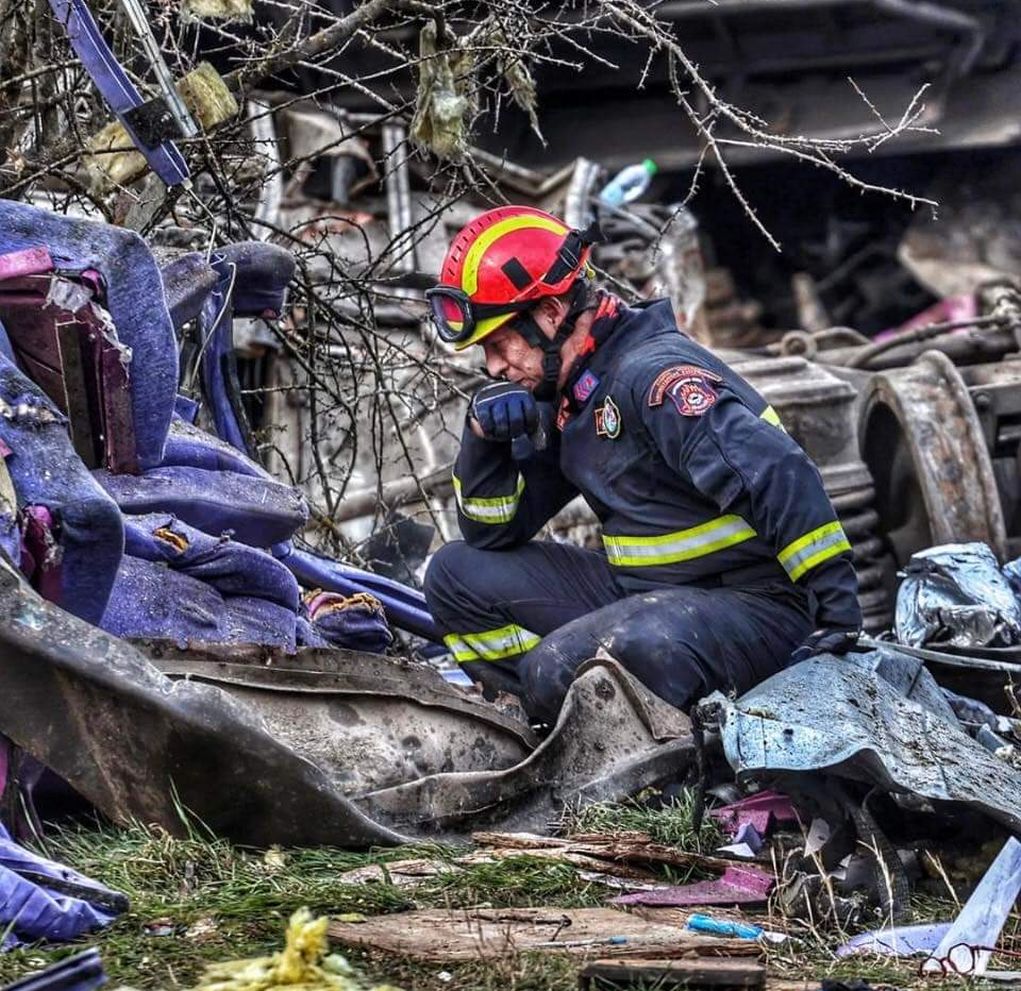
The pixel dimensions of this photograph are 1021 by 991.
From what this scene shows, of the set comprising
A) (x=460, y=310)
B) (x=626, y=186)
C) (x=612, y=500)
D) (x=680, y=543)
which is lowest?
(x=680, y=543)

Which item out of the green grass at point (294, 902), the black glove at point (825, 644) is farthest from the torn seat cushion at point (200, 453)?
the black glove at point (825, 644)

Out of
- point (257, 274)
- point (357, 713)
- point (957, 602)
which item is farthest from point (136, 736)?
point (957, 602)

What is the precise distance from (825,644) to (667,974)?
1561mm

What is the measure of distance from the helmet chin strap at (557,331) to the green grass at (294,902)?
1.49 m

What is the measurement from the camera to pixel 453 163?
5871 mm

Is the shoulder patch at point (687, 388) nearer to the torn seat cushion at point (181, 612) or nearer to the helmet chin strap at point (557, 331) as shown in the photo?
Result: the helmet chin strap at point (557, 331)

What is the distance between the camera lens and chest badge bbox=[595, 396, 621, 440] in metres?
4.88

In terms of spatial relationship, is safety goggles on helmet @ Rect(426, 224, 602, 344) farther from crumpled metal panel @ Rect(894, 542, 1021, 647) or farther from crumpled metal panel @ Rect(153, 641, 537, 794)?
crumpled metal panel @ Rect(894, 542, 1021, 647)

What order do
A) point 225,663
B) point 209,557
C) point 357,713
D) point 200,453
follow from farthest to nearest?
point 200,453 → point 209,557 → point 357,713 → point 225,663

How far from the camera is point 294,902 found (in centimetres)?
332

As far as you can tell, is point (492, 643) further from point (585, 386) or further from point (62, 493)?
point (62, 493)

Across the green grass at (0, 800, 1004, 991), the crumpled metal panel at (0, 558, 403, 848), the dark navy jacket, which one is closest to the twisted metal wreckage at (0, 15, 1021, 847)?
the crumpled metal panel at (0, 558, 403, 848)

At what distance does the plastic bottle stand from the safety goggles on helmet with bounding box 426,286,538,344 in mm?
6530

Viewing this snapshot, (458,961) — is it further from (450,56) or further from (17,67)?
(17,67)
